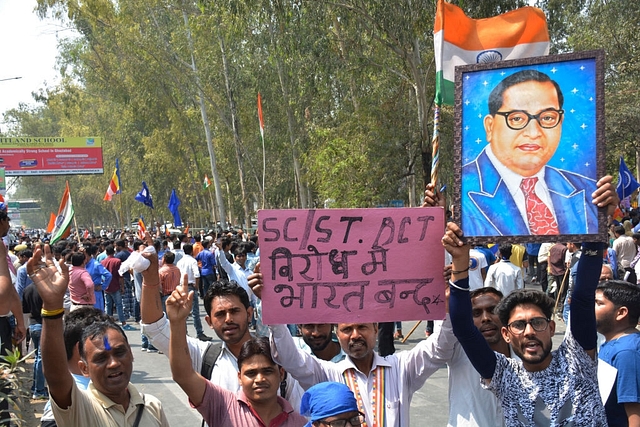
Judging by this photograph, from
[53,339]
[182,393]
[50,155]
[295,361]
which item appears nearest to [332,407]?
[295,361]

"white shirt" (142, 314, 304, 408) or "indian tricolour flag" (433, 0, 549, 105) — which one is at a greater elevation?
"indian tricolour flag" (433, 0, 549, 105)

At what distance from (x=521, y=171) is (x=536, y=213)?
20cm

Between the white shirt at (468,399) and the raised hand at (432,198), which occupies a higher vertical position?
the raised hand at (432,198)

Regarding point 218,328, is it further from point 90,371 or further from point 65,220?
point 65,220

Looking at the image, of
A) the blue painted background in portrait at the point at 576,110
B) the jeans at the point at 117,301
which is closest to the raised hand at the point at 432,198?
the blue painted background in portrait at the point at 576,110

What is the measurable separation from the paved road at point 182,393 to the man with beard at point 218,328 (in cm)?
329

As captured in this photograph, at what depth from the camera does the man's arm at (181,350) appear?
3.31 meters

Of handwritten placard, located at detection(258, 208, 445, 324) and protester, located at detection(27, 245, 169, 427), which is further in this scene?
handwritten placard, located at detection(258, 208, 445, 324)

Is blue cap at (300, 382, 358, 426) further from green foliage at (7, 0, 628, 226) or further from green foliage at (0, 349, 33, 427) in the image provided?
green foliage at (7, 0, 628, 226)

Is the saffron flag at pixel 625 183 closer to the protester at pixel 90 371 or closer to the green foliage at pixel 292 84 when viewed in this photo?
the green foliage at pixel 292 84

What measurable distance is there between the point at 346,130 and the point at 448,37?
15.0 m

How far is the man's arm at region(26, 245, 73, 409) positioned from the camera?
2.87 metres

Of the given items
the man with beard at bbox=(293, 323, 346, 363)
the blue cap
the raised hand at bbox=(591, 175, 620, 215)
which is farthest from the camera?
the man with beard at bbox=(293, 323, 346, 363)

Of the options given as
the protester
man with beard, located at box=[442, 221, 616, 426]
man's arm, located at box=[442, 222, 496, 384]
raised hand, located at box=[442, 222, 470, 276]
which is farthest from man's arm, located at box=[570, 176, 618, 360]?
the protester
